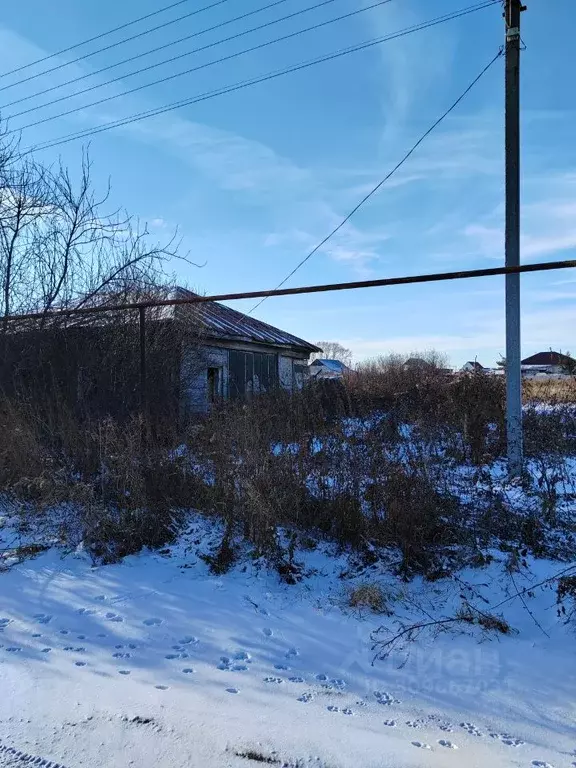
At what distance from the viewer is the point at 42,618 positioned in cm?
365

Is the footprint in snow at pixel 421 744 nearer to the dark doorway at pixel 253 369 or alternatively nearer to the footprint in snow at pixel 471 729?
the footprint in snow at pixel 471 729

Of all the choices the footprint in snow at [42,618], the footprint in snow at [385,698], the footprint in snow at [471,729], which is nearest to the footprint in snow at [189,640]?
the footprint in snow at [42,618]

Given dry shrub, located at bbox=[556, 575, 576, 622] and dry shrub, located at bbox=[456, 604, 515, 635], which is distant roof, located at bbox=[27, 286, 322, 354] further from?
dry shrub, located at bbox=[556, 575, 576, 622]

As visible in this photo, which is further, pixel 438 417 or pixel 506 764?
pixel 438 417

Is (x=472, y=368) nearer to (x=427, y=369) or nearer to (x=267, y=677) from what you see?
(x=427, y=369)

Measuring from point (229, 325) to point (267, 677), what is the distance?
12.8m

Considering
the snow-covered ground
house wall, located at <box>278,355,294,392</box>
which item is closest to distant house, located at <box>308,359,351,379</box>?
house wall, located at <box>278,355,294,392</box>

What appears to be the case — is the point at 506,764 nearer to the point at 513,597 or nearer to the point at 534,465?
the point at 513,597

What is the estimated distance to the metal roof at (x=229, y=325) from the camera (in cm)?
1244

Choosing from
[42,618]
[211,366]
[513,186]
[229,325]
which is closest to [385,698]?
[42,618]

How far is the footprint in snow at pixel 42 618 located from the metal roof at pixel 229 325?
24.2 ft

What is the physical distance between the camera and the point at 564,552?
3984 mm

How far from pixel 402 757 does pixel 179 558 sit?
8.77ft

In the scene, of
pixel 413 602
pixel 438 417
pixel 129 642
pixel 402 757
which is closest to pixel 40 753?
pixel 129 642
